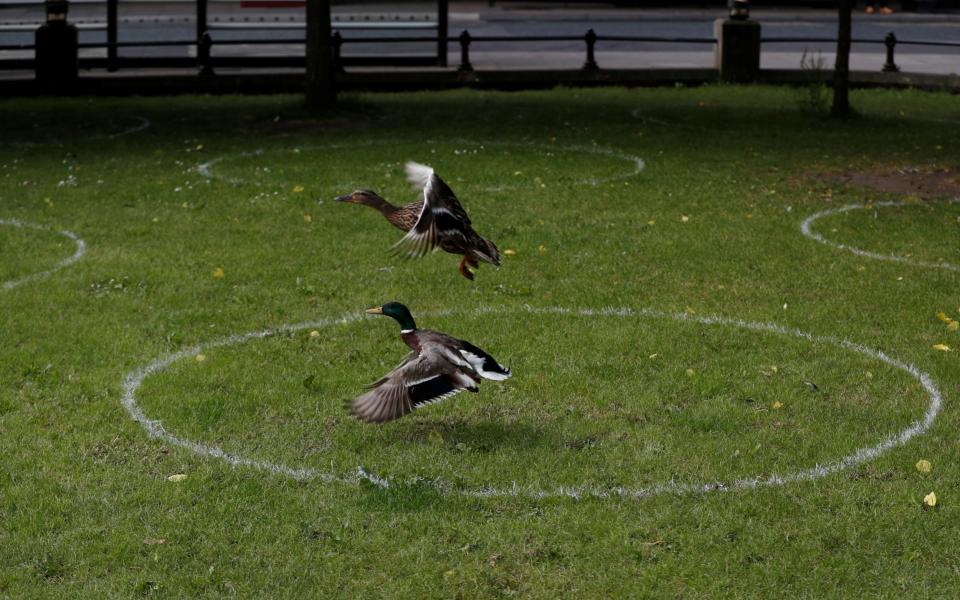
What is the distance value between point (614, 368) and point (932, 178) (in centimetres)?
825

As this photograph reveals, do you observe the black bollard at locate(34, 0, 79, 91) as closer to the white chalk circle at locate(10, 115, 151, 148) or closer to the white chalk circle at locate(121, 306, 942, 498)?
the white chalk circle at locate(10, 115, 151, 148)

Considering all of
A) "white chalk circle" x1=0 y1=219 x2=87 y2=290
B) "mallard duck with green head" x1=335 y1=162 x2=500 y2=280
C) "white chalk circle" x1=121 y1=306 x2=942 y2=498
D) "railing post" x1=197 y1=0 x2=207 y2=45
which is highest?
"railing post" x1=197 y1=0 x2=207 y2=45

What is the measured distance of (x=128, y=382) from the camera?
29.4 feet

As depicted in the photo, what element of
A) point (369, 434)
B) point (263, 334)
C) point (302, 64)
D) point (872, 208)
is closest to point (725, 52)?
point (302, 64)

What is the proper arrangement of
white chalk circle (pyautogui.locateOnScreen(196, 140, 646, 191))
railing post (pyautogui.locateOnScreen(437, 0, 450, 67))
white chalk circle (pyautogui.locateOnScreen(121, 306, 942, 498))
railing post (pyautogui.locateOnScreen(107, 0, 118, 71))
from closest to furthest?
white chalk circle (pyautogui.locateOnScreen(121, 306, 942, 498)), white chalk circle (pyautogui.locateOnScreen(196, 140, 646, 191)), railing post (pyautogui.locateOnScreen(107, 0, 118, 71)), railing post (pyautogui.locateOnScreen(437, 0, 450, 67))

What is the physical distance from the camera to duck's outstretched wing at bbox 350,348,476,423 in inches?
295

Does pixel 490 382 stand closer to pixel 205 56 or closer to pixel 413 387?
pixel 413 387

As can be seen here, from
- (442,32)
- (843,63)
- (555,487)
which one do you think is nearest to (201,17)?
(442,32)

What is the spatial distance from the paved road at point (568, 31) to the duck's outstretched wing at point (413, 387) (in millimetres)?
17905

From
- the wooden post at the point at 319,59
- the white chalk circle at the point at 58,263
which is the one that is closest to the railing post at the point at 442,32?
the wooden post at the point at 319,59

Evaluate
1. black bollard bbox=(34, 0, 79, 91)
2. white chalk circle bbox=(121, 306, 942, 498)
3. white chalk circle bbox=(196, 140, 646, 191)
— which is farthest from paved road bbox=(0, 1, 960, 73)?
white chalk circle bbox=(121, 306, 942, 498)

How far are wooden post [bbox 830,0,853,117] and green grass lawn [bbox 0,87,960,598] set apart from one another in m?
3.19

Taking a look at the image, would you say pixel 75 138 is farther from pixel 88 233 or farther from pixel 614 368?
pixel 614 368

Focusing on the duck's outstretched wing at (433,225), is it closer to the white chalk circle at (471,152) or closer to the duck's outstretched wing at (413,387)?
the duck's outstretched wing at (413,387)
